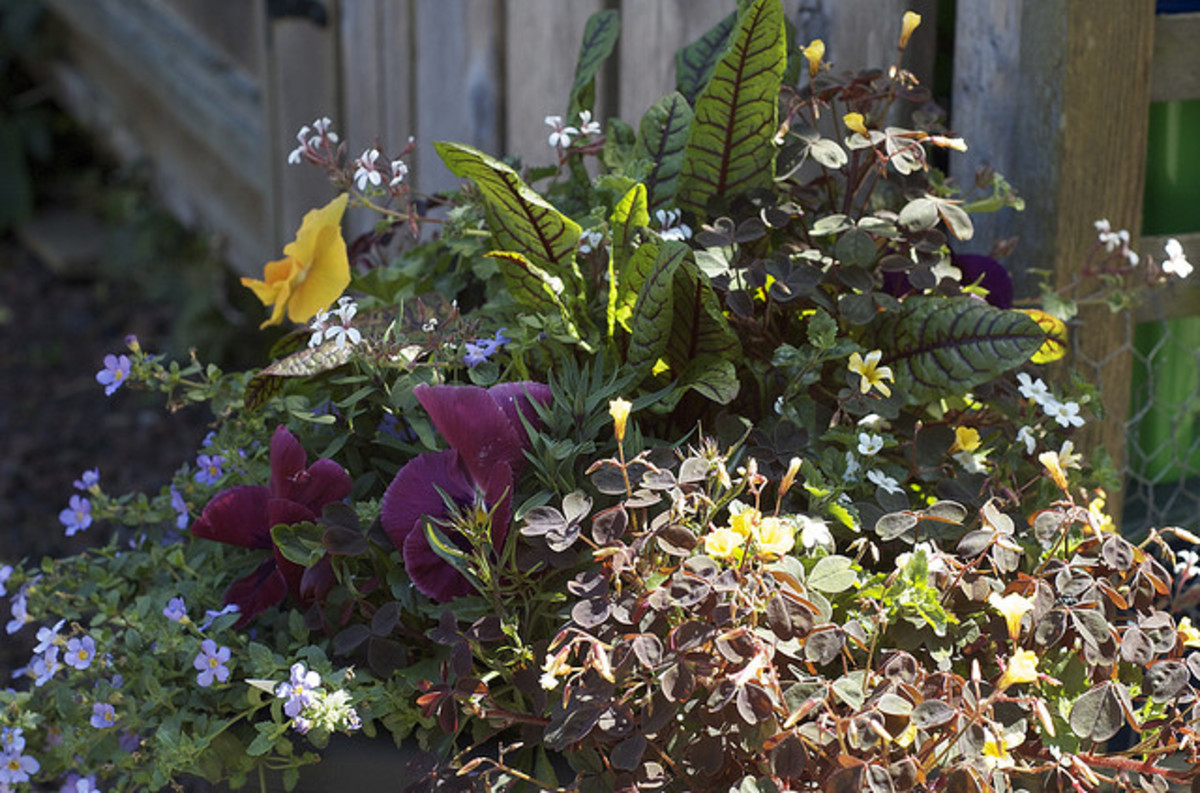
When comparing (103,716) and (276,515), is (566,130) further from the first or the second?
(103,716)

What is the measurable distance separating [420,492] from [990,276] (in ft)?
2.09

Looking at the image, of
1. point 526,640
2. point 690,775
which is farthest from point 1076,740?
point 526,640

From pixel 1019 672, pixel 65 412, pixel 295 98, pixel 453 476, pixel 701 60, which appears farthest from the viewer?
pixel 65 412

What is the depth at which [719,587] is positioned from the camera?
949 mm

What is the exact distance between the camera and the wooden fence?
56.2 inches

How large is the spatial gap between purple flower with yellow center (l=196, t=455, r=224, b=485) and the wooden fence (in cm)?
36

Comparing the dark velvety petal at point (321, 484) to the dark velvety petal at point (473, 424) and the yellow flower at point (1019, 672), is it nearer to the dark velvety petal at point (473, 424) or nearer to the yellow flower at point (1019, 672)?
the dark velvety petal at point (473, 424)

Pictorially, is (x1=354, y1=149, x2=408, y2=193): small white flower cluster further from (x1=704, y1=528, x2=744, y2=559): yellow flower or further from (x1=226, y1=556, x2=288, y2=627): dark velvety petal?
(x1=704, y1=528, x2=744, y2=559): yellow flower

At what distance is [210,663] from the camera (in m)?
1.08

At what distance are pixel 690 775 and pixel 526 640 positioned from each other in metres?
0.18

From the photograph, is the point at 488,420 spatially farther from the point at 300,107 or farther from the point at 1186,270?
the point at 300,107

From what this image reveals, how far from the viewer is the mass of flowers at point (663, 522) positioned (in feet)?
3.23

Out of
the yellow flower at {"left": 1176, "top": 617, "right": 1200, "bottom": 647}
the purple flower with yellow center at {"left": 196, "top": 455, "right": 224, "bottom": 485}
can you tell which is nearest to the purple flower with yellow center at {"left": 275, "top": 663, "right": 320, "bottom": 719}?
the purple flower with yellow center at {"left": 196, "top": 455, "right": 224, "bottom": 485}

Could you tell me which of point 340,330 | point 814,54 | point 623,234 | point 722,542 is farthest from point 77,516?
point 814,54
